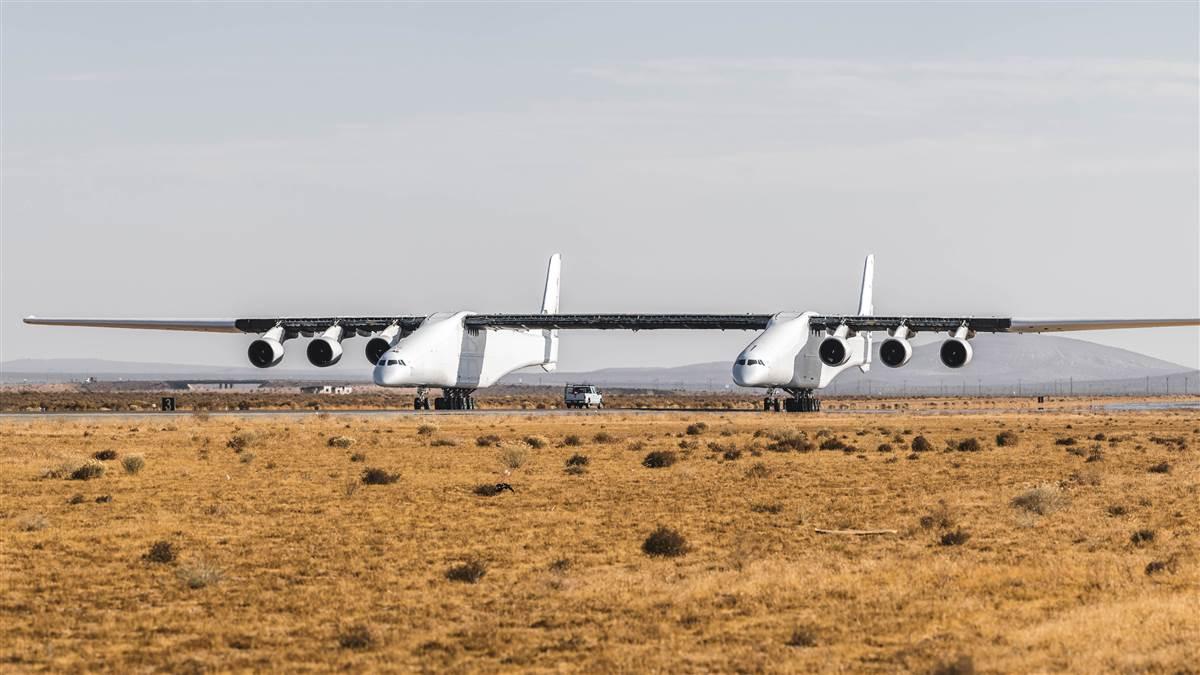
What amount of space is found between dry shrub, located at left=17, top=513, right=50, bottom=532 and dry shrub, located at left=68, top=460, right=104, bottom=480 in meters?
8.20

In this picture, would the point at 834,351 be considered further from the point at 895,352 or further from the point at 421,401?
the point at 421,401

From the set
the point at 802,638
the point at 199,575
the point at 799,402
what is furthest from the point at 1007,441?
the point at 799,402

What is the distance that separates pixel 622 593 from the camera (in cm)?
1467

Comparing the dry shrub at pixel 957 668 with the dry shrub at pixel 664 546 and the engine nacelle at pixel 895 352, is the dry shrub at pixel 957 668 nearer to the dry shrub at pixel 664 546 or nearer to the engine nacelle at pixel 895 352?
the dry shrub at pixel 664 546

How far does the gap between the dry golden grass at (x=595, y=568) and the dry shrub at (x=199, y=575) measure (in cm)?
4

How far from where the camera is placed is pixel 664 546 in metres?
17.8

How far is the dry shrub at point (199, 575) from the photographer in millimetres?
15078

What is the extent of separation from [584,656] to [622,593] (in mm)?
3067

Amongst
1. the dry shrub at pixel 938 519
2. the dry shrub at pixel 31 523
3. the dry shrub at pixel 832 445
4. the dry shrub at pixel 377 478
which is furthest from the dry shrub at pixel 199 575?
the dry shrub at pixel 832 445

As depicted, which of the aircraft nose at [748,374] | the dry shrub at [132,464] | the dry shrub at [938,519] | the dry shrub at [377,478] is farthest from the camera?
the aircraft nose at [748,374]

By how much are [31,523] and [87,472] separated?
9.37 metres

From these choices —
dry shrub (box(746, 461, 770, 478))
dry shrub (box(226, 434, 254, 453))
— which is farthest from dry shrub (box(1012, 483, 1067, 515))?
dry shrub (box(226, 434, 254, 453))

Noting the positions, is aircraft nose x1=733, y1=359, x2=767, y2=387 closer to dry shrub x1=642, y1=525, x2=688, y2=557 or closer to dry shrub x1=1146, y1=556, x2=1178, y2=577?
dry shrub x1=642, y1=525, x2=688, y2=557

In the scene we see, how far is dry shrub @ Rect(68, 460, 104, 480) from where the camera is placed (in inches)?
1144
